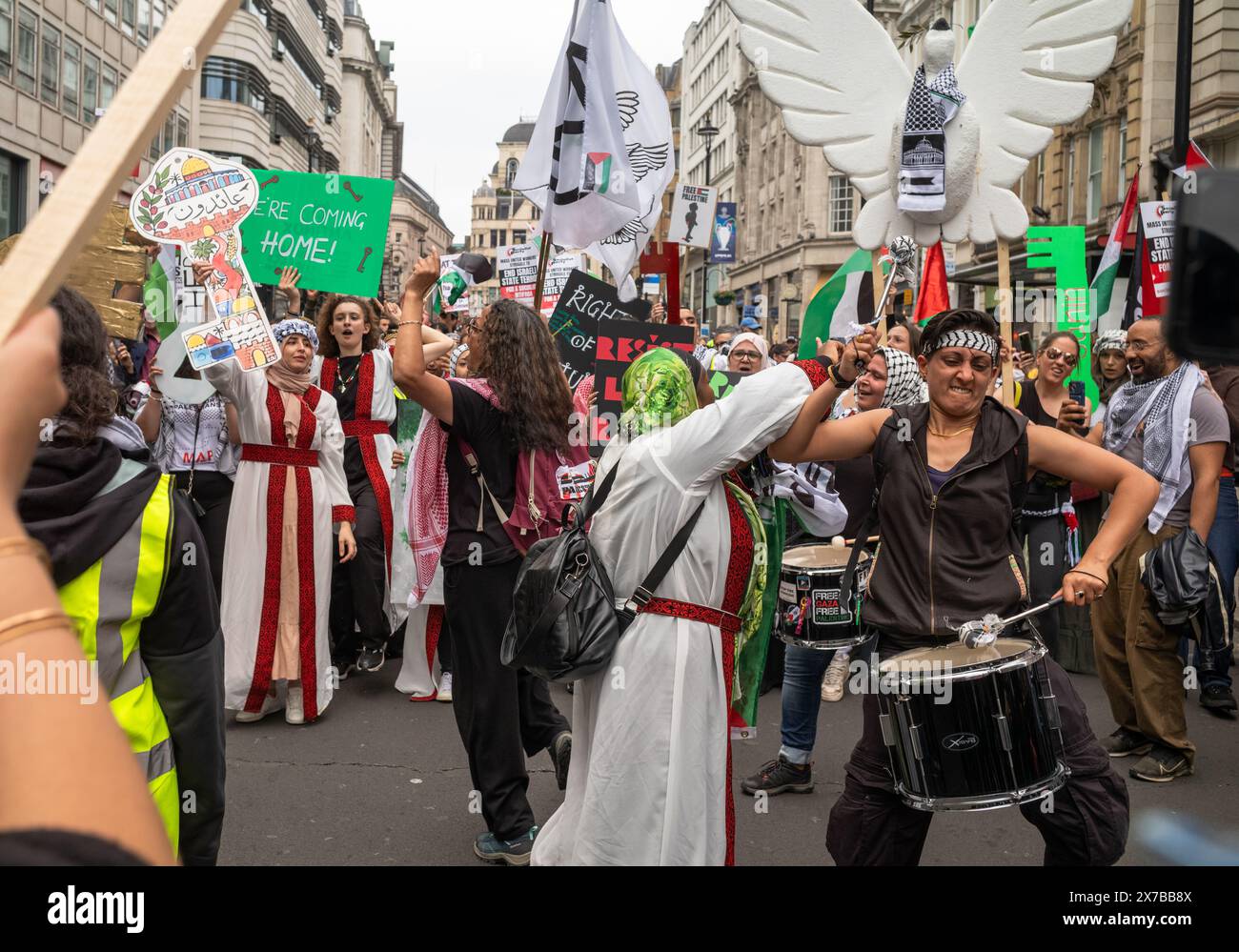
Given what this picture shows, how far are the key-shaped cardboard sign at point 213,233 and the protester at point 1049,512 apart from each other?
459 centimetres

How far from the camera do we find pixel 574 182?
634 centimetres

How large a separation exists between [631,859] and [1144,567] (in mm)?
3479

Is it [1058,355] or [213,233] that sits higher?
[213,233]

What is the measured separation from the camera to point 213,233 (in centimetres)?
596

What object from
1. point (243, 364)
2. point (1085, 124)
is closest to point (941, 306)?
point (243, 364)

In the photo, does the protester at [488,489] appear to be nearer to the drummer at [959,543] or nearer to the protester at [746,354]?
the drummer at [959,543]

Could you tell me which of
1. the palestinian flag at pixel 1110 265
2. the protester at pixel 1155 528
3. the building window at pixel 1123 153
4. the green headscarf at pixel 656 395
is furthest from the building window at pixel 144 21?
the green headscarf at pixel 656 395

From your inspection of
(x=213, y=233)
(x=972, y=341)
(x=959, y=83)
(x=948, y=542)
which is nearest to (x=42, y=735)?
(x=948, y=542)

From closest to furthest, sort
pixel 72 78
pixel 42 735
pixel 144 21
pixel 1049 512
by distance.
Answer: pixel 42 735, pixel 1049 512, pixel 72 78, pixel 144 21

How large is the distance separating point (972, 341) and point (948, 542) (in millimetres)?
659

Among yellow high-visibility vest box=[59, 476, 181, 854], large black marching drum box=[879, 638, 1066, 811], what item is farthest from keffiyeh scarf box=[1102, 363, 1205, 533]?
yellow high-visibility vest box=[59, 476, 181, 854]

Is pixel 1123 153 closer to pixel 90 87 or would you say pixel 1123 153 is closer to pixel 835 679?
pixel 835 679
